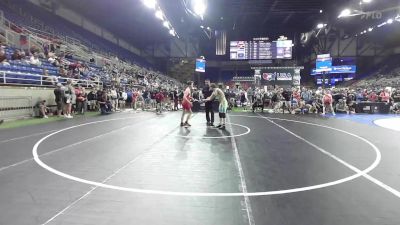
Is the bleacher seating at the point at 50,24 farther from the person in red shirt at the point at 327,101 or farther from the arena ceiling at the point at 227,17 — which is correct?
the person in red shirt at the point at 327,101

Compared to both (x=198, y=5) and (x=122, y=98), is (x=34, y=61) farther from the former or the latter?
(x=198, y=5)

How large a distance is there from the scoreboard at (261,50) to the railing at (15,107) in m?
24.1

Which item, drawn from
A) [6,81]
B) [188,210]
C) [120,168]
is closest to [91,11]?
[6,81]

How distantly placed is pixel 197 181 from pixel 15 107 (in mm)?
11737

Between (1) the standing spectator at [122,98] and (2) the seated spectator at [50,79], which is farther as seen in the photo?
(1) the standing spectator at [122,98]

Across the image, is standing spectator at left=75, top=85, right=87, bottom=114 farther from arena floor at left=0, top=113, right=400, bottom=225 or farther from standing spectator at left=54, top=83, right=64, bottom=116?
arena floor at left=0, top=113, right=400, bottom=225

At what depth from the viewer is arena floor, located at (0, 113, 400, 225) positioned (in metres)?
3.55

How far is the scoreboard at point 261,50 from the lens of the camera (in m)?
33.2

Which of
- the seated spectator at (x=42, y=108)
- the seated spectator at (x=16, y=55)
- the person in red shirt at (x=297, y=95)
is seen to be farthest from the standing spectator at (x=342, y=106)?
the seated spectator at (x=16, y=55)

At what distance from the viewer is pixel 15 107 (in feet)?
44.9

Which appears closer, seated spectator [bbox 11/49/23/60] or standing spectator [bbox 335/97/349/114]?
seated spectator [bbox 11/49/23/60]

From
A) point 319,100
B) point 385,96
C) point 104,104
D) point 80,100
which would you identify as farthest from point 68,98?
point 385,96

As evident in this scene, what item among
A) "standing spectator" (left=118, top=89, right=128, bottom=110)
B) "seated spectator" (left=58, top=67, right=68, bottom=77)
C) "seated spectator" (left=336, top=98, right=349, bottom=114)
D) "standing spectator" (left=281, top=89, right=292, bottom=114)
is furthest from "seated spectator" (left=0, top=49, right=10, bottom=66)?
"seated spectator" (left=336, top=98, right=349, bottom=114)

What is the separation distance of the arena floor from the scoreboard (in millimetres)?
25737
